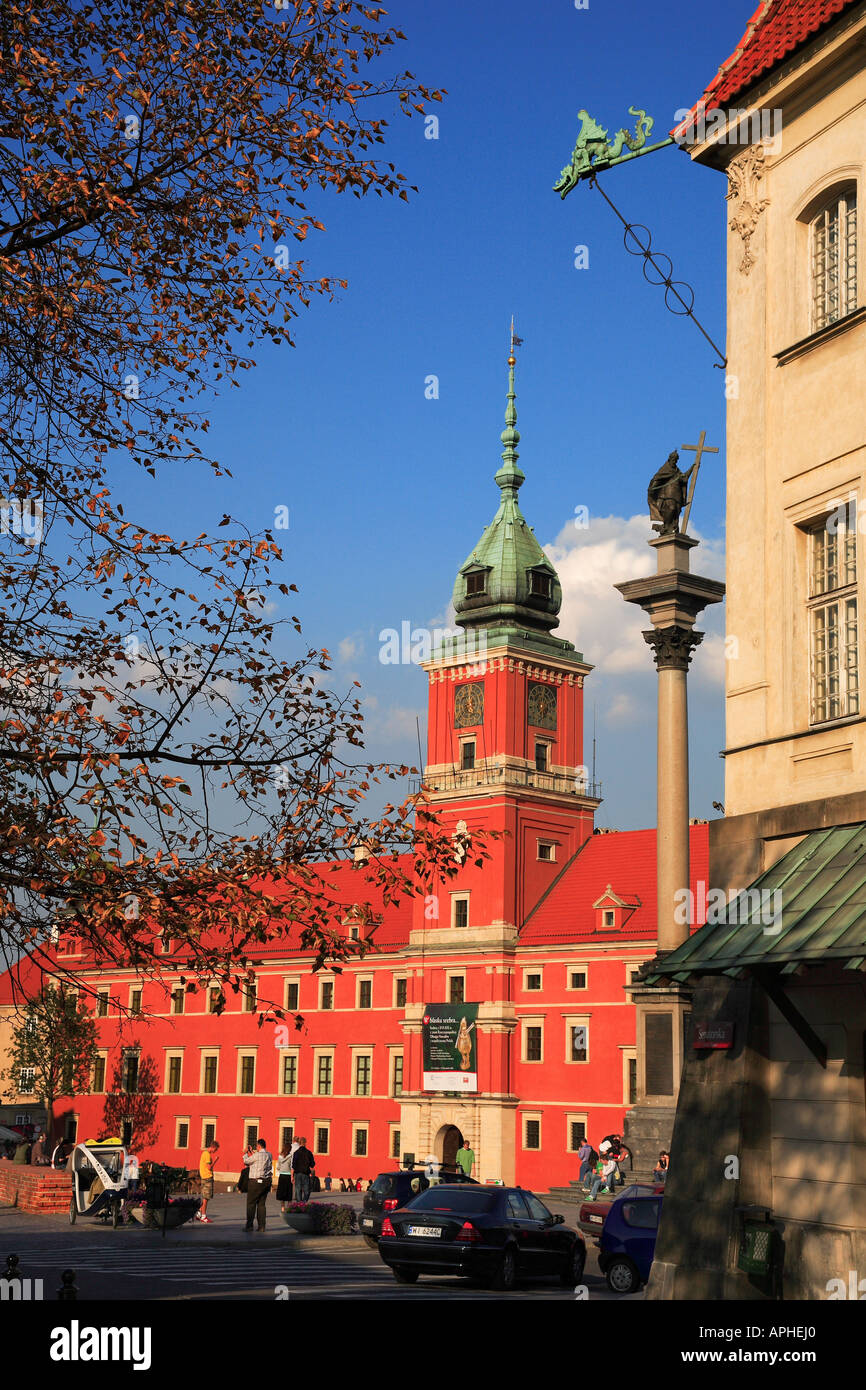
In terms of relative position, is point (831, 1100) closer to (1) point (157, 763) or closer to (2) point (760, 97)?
(1) point (157, 763)

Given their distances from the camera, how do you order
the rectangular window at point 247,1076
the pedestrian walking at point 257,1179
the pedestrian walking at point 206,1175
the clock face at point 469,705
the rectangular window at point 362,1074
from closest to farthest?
the pedestrian walking at point 257,1179 < the pedestrian walking at point 206,1175 < the rectangular window at point 362,1074 < the clock face at point 469,705 < the rectangular window at point 247,1076

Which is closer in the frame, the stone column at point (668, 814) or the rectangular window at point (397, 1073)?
the stone column at point (668, 814)

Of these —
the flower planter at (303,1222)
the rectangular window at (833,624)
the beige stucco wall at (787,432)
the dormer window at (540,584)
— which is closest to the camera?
the rectangular window at (833,624)

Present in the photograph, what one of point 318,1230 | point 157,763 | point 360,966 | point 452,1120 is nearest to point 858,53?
point 157,763

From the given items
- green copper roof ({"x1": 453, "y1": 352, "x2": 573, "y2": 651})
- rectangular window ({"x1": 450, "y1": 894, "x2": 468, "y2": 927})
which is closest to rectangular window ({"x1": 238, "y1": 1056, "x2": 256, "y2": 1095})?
rectangular window ({"x1": 450, "y1": 894, "x2": 468, "y2": 927})

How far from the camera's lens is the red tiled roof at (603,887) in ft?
208

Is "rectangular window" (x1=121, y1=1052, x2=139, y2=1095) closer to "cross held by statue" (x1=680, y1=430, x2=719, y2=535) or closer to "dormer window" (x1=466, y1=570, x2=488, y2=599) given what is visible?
"dormer window" (x1=466, y1=570, x2=488, y2=599)

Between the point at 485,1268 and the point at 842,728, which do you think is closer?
the point at 842,728

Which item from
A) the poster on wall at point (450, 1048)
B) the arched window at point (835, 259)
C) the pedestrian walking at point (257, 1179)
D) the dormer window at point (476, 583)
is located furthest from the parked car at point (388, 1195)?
the dormer window at point (476, 583)

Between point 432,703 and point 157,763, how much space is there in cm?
6342

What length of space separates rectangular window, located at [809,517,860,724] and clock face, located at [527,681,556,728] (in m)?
56.2

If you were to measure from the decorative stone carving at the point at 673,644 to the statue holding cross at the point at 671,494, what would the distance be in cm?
191

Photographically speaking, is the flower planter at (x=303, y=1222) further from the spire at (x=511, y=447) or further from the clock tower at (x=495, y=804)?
the spire at (x=511, y=447)
